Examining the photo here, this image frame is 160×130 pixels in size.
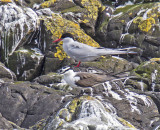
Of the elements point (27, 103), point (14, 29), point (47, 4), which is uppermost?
point (47, 4)

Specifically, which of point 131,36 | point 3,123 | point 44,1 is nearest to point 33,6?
point 44,1

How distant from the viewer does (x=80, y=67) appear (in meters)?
9.20

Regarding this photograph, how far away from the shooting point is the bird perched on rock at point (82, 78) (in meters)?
5.97

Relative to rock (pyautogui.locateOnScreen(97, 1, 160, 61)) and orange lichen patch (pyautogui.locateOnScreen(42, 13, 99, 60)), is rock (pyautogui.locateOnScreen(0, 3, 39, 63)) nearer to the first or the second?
orange lichen patch (pyautogui.locateOnScreen(42, 13, 99, 60))

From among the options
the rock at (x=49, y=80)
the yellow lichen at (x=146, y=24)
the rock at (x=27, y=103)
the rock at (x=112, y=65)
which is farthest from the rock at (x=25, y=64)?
the yellow lichen at (x=146, y=24)

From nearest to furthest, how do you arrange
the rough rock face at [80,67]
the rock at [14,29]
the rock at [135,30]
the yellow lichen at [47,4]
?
the rough rock face at [80,67] < the rock at [14,29] < the rock at [135,30] < the yellow lichen at [47,4]

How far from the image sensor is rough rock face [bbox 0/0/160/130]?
5818 mm

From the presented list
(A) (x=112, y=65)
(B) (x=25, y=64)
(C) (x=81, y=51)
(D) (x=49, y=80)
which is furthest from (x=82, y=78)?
(B) (x=25, y=64)

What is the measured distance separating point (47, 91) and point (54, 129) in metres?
2.63

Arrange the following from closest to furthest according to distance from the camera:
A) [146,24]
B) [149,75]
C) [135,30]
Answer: [149,75] < [146,24] < [135,30]

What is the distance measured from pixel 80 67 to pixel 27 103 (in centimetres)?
273

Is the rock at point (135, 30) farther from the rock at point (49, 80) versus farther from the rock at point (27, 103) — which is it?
the rock at point (27, 103)

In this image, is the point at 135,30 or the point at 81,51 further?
the point at 135,30

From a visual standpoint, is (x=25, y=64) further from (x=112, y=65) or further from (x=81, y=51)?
(x=81, y=51)
